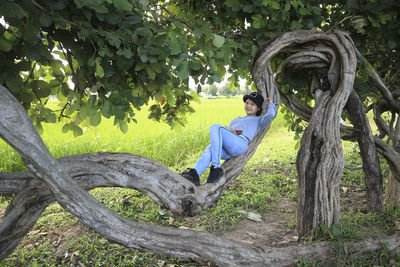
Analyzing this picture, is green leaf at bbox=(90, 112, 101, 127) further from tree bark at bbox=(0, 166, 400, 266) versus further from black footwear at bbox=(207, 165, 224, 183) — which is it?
black footwear at bbox=(207, 165, 224, 183)

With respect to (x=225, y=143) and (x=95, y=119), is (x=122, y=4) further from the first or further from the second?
(x=225, y=143)

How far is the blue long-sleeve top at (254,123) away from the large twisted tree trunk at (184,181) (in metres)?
0.08

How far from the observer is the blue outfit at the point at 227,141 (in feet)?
9.30

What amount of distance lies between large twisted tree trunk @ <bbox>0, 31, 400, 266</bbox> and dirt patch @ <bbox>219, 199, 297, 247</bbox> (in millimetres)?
353

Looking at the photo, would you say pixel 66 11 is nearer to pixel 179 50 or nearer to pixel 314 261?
pixel 179 50

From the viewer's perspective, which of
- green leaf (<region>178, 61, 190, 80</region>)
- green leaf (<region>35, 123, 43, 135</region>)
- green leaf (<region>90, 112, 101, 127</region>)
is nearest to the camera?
green leaf (<region>178, 61, 190, 80</region>)

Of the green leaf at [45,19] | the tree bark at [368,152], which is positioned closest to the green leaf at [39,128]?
the green leaf at [45,19]

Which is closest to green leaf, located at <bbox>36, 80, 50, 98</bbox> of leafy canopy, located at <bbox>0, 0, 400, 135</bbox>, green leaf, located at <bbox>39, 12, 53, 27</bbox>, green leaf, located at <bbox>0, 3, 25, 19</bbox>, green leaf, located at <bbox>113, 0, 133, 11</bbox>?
leafy canopy, located at <bbox>0, 0, 400, 135</bbox>

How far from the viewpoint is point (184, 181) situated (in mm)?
2217

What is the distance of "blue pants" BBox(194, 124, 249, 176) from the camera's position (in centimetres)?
283

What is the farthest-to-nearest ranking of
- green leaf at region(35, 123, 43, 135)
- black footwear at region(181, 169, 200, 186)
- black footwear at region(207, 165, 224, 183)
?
green leaf at region(35, 123, 43, 135) < black footwear at region(181, 169, 200, 186) < black footwear at region(207, 165, 224, 183)

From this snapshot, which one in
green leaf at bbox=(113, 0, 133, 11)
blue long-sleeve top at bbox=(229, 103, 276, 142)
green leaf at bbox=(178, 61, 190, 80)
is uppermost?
green leaf at bbox=(113, 0, 133, 11)

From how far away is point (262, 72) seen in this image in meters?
3.11

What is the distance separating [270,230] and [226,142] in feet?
4.48
